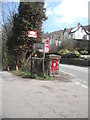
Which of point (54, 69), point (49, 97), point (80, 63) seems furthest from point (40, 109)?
point (80, 63)

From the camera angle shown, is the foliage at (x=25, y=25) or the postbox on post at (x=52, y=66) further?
the foliage at (x=25, y=25)

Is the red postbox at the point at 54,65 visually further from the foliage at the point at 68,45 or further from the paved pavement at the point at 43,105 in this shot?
the foliage at the point at 68,45

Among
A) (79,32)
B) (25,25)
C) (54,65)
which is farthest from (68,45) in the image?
(54,65)

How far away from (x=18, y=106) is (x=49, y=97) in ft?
4.92

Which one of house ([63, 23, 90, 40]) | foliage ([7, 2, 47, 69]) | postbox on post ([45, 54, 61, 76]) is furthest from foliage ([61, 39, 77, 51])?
postbox on post ([45, 54, 61, 76])

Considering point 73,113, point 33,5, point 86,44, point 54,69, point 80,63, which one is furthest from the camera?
point 86,44

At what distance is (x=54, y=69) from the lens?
468 inches

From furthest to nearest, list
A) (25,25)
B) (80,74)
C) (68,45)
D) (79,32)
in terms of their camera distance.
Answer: (79,32) → (68,45) → (80,74) → (25,25)

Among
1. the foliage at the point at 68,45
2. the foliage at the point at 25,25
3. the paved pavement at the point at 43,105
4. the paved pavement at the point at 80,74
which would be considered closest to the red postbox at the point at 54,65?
the paved pavement at the point at 80,74

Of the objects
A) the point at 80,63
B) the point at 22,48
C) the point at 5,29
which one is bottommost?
the point at 80,63

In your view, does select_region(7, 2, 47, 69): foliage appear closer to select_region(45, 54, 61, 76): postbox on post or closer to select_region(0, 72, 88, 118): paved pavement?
select_region(45, 54, 61, 76): postbox on post

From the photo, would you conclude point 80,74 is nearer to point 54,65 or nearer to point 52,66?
point 54,65

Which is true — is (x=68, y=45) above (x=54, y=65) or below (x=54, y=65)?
above

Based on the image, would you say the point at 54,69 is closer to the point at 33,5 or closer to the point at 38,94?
the point at 38,94
